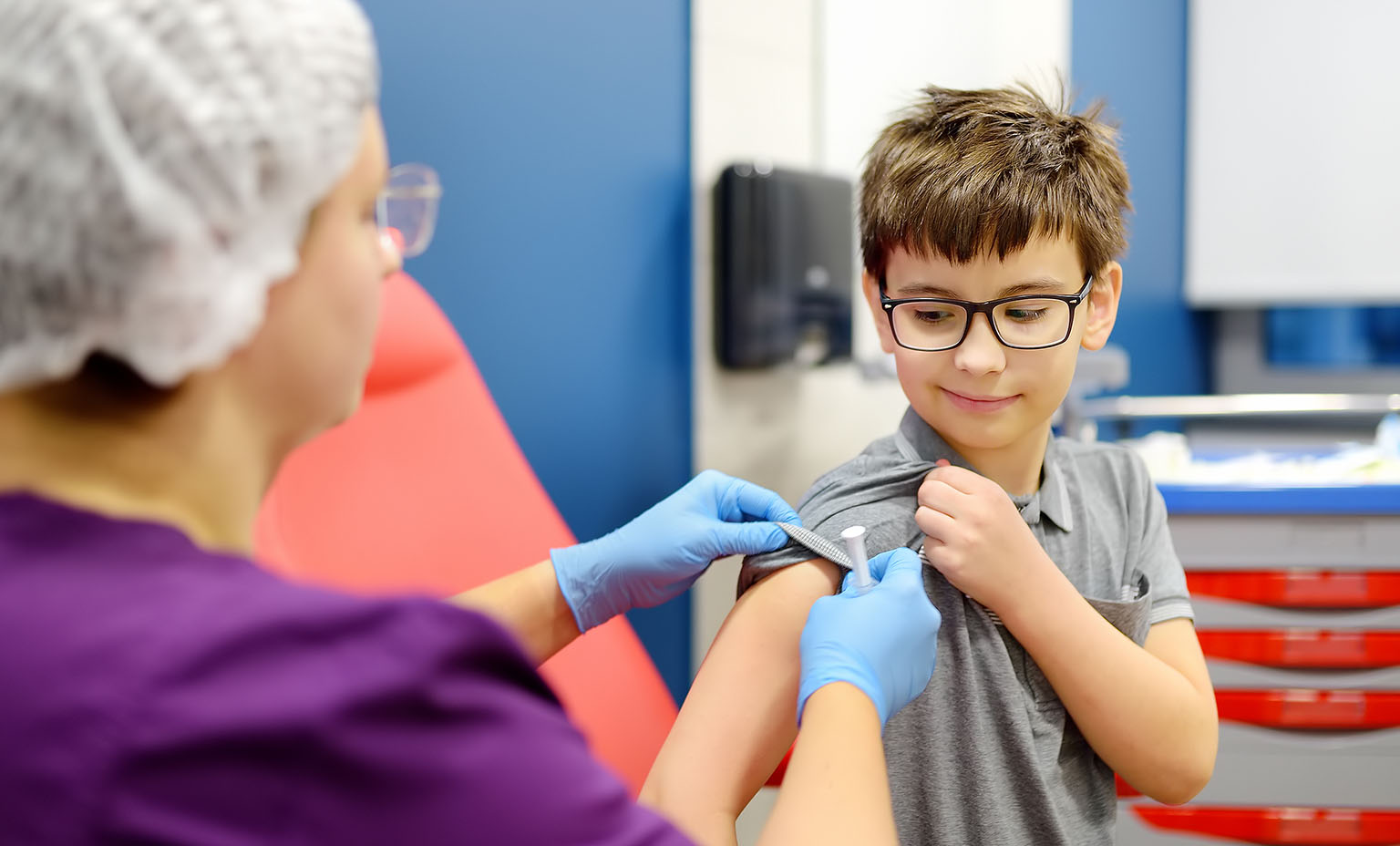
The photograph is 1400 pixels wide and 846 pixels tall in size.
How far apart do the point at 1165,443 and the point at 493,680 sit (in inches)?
68.7

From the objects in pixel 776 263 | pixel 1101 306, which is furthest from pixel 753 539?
pixel 776 263

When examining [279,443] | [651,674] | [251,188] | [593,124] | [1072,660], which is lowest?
[651,674]

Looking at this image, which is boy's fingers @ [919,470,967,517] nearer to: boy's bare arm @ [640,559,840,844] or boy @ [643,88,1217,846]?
boy @ [643,88,1217,846]

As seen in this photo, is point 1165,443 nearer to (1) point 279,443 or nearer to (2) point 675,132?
(2) point 675,132

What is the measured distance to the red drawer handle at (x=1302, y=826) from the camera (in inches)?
67.9

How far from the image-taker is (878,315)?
3.84 feet

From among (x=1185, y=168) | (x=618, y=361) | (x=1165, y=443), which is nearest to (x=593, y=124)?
(x=618, y=361)

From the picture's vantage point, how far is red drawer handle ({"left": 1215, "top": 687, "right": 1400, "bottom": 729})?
1.73 metres

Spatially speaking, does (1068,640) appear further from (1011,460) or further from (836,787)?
(836,787)

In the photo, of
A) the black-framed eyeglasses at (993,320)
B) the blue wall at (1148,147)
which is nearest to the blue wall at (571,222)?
the black-framed eyeglasses at (993,320)

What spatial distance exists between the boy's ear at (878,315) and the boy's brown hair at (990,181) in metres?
0.02

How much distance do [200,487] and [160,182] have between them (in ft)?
0.57

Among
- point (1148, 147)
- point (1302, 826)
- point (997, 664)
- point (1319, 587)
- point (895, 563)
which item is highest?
point (1148, 147)

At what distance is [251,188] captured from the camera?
1.92 feet
